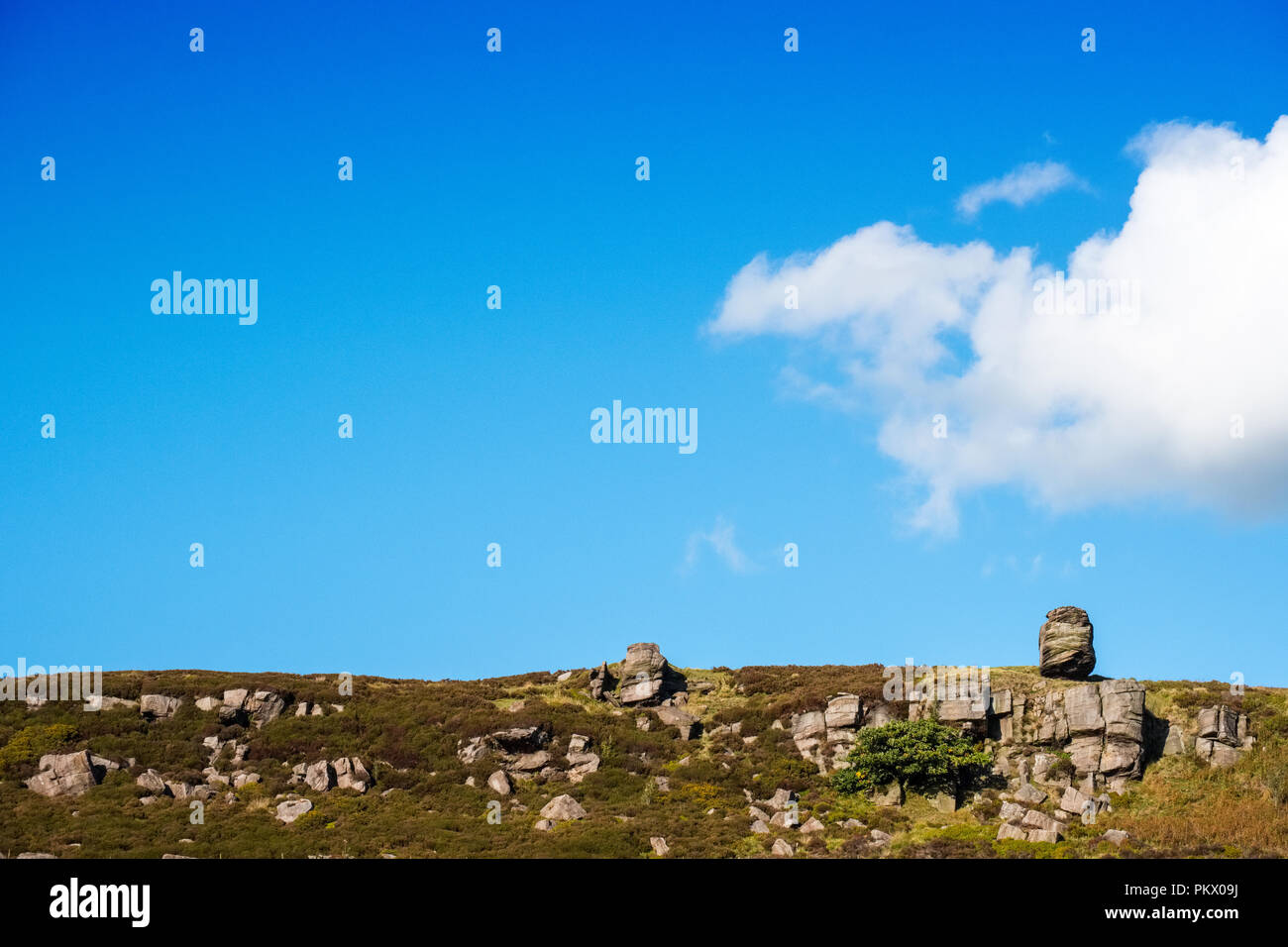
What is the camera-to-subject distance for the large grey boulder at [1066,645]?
54.7m

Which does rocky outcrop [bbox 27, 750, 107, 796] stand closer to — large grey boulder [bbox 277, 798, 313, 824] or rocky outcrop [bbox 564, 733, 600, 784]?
large grey boulder [bbox 277, 798, 313, 824]

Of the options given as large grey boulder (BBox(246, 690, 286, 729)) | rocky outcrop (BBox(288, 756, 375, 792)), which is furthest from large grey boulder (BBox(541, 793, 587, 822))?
large grey boulder (BBox(246, 690, 286, 729))

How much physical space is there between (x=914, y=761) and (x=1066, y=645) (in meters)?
14.1

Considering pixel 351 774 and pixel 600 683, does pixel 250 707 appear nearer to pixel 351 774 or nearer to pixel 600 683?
pixel 351 774

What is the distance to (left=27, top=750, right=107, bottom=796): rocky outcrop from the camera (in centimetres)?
4756

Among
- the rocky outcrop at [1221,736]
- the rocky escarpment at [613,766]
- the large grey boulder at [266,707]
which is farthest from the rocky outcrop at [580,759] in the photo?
the rocky outcrop at [1221,736]

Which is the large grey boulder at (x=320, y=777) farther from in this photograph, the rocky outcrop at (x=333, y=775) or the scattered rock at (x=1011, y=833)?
the scattered rock at (x=1011, y=833)

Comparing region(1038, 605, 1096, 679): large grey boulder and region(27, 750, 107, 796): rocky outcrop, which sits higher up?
region(1038, 605, 1096, 679): large grey boulder

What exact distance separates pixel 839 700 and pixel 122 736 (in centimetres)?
3900

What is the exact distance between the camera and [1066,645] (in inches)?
2170

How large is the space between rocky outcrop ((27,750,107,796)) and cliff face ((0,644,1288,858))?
0.12m

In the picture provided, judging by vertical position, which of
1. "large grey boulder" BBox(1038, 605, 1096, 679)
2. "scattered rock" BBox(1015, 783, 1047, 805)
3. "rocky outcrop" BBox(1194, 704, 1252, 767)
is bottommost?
"scattered rock" BBox(1015, 783, 1047, 805)
